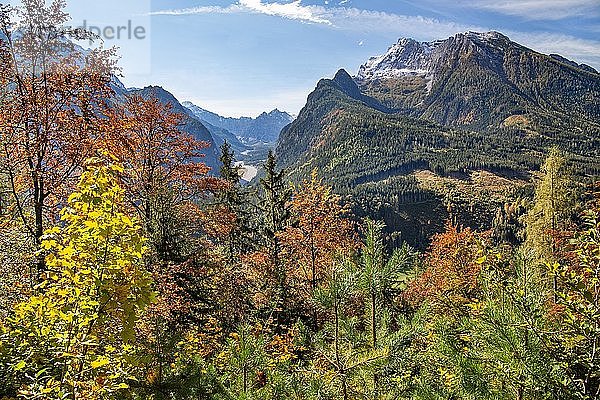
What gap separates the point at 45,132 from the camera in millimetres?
9500

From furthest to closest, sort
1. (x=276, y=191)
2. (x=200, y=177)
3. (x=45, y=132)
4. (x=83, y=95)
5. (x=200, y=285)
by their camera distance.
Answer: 1. (x=276, y=191)
2. (x=200, y=177)
3. (x=200, y=285)
4. (x=83, y=95)
5. (x=45, y=132)

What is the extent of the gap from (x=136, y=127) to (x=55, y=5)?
6740 mm

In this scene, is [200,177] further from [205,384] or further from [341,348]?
[341,348]

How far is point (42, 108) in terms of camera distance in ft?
31.5

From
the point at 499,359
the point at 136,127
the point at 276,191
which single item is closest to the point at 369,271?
the point at 499,359

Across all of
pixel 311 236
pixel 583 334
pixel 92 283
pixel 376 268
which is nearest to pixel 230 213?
pixel 311 236

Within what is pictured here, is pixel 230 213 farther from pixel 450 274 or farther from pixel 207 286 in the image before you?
pixel 450 274

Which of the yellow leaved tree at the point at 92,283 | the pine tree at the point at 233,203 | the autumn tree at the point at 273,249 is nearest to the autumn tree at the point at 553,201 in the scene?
the autumn tree at the point at 273,249

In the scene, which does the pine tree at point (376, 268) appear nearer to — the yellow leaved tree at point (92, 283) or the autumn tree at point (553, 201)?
the yellow leaved tree at point (92, 283)

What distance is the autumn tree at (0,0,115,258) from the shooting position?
31.0ft

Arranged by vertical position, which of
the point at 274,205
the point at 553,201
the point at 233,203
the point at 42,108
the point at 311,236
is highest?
the point at 42,108

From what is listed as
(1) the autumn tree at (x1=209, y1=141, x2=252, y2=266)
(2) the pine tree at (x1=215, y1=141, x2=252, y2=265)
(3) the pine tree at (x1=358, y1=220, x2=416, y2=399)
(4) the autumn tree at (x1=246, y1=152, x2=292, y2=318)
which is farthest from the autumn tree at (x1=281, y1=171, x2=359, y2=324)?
(3) the pine tree at (x1=358, y1=220, x2=416, y2=399)

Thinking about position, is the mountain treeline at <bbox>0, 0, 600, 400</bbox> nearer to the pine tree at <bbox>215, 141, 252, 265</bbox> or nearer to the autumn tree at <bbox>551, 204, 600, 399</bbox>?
the autumn tree at <bbox>551, 204, 600, 399</bbox>

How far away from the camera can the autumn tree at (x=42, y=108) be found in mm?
9453
